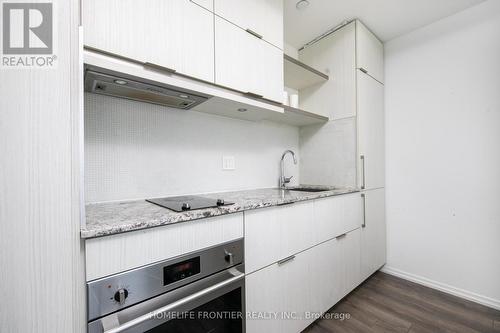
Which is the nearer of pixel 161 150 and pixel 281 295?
pixel 281 295

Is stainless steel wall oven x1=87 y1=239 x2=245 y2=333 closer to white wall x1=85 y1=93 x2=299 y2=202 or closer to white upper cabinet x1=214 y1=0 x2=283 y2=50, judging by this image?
white wall x1=85 y1=93 x2=299 y2=202

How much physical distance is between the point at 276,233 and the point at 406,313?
1364mm

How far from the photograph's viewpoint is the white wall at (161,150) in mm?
1150

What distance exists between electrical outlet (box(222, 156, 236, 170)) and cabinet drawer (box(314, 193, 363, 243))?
70 centimetres

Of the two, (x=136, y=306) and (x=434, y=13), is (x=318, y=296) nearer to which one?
(x=136, y=306)

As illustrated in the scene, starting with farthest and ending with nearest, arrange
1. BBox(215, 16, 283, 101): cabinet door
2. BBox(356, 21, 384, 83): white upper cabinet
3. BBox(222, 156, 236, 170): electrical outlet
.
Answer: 1. BBox(356, 21, 384, 83): white upper cabinet
2. BBox(222, 156, 236, 170): electrical outlet
3. BBox(215, 16, 283, 101): cabinet door

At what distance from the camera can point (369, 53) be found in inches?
81.0

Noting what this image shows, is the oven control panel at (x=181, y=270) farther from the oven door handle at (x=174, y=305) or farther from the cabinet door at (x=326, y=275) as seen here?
the cabinet door at (x=326, y=275)

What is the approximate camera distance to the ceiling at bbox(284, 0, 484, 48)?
1734 mm

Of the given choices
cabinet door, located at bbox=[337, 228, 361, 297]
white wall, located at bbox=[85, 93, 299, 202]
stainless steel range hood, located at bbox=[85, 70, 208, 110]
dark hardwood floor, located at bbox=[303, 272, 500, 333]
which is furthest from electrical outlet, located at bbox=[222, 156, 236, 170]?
dark hardwood floor, located at bbox=[303, 272, 500, 333]

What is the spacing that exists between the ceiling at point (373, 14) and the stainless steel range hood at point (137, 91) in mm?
1266

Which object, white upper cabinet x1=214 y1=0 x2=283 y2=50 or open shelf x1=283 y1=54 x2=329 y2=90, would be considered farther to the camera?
open shelf x1=283 y1=54 x2=329 y2=90

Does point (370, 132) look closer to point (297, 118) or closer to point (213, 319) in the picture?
point (297, 118)
